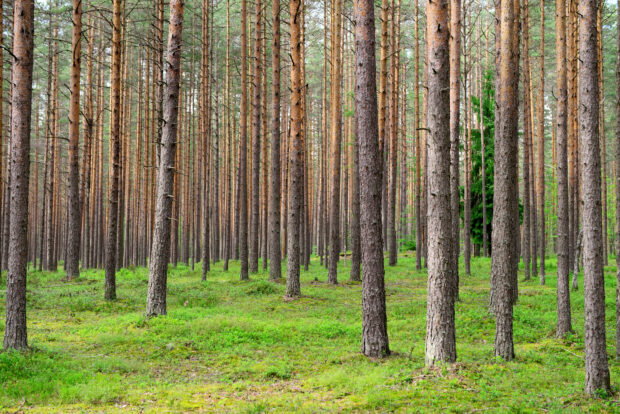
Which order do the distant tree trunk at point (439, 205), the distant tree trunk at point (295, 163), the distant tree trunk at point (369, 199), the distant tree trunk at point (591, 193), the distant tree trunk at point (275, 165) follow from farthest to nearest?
1. the distant tree trunk at point (275, 165)
2. the distant tree trunk at point (295, 163)
3. the distant tree trunk at point (369, 199)
4. the distant tree trunk at point (439, 205)
5. the distant tree trunk at point (591, 193)

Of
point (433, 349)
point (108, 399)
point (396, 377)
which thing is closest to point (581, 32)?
point (433, 349)

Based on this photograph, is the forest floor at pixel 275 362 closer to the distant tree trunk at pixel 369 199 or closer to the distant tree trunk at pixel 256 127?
the distant tree trunk at pixel 369 199

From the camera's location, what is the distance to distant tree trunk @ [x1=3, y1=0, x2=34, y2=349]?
8.05 m

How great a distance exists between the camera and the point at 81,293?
51.1 ft

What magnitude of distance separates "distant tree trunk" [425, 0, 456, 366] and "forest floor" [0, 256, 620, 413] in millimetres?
468

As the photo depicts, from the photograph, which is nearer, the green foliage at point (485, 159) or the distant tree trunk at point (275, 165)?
the distant tree trunk at point (275, 165)

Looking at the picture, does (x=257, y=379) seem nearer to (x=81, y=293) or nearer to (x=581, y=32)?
(x=581, y=32)

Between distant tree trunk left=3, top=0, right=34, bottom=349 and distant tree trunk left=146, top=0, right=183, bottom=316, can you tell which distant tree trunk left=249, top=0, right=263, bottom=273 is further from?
distant tree trunk left=3, top=0, right=34, bottom=349

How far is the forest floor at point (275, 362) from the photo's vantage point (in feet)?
20.2

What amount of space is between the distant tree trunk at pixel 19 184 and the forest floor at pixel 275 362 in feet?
1.95

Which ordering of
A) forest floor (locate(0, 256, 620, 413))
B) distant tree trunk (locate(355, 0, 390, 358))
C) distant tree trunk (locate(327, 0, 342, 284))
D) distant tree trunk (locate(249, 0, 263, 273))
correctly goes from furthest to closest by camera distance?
distant tree trunk (locate(249, 0, 263, 273)) < distant tree trunk (locate(327, 0, 342, 284)) < distant tree trunk (locate(355, 0, 390, 358)) < forest floor (locate(0, 256, 620, 413))

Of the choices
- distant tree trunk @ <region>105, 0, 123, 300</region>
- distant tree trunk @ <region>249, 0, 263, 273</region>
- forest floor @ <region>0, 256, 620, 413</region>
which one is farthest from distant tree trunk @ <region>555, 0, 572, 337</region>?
distant tree trunk @ <region>105, 0, 123, 300</region>

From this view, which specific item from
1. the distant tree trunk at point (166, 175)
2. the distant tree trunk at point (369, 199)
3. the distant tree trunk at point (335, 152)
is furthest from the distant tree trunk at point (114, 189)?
the distant tree trunk at point (369, 199)

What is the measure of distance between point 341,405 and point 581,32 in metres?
6.02
